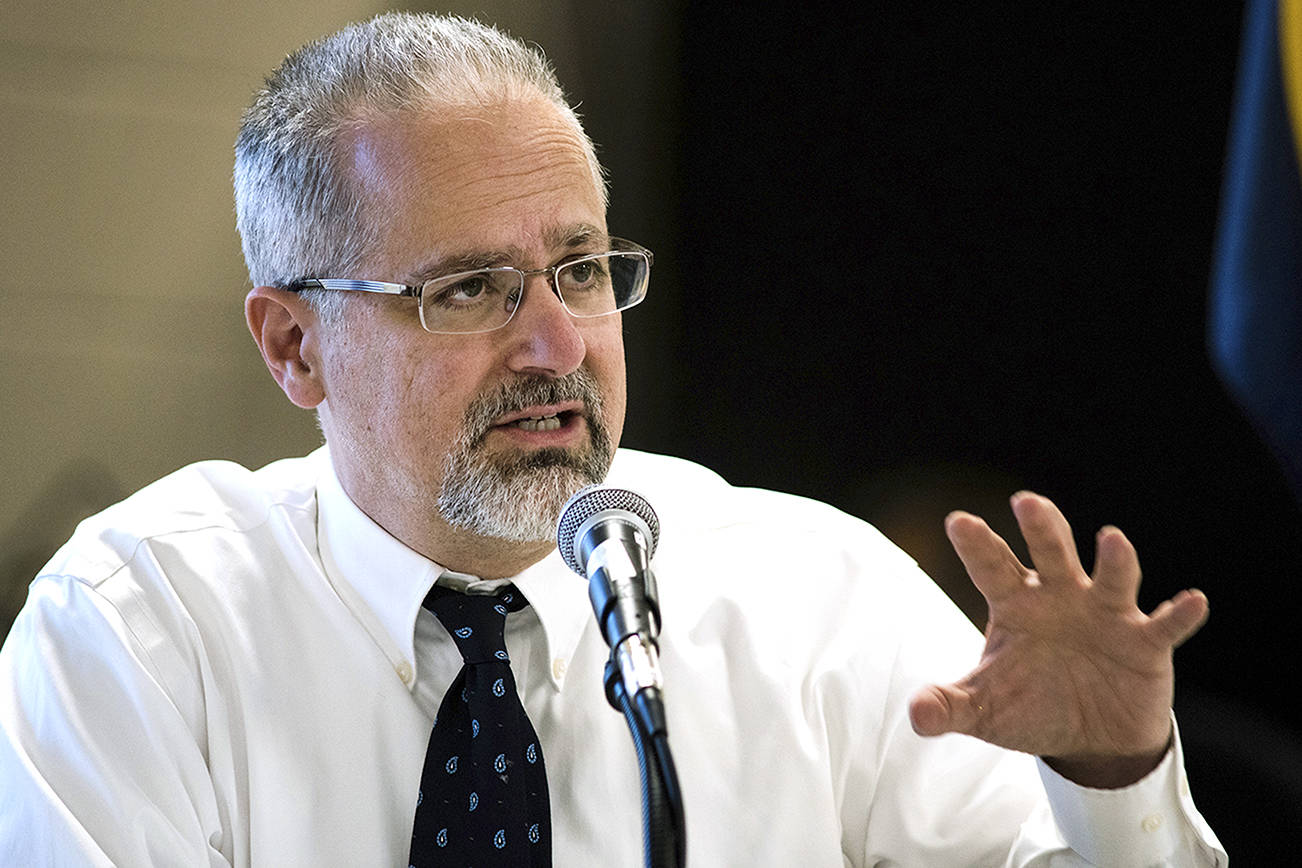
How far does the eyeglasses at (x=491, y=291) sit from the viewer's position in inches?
62.9

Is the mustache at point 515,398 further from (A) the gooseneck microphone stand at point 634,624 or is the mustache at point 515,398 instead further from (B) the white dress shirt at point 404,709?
(A) the gooseneck microphone stand at point 634,624

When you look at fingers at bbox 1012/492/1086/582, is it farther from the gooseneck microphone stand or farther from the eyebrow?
the eyebrow

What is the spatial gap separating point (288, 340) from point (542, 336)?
17.2 inches

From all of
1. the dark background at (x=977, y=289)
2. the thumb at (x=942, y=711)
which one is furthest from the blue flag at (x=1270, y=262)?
the dark background at (x=977, y=289)

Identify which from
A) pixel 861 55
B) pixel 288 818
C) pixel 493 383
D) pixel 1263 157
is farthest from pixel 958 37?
pixel 288 818

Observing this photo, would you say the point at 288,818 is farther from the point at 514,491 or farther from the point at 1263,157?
the point at 1263,157

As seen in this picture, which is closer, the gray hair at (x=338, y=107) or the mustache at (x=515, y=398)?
the mustache at (x=515, y=398)

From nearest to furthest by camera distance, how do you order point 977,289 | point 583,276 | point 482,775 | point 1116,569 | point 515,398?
point 1116,569
point 482,775
point 515,398
point 583,276
point 977,289

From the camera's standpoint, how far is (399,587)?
1615mm

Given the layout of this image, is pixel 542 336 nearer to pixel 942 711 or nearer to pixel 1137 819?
pixel 942 711

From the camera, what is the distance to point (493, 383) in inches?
62.0

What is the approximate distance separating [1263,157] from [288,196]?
124 centimetres

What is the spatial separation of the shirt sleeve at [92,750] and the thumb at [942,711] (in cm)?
82

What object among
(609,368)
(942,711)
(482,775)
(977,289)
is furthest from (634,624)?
(977,289)
